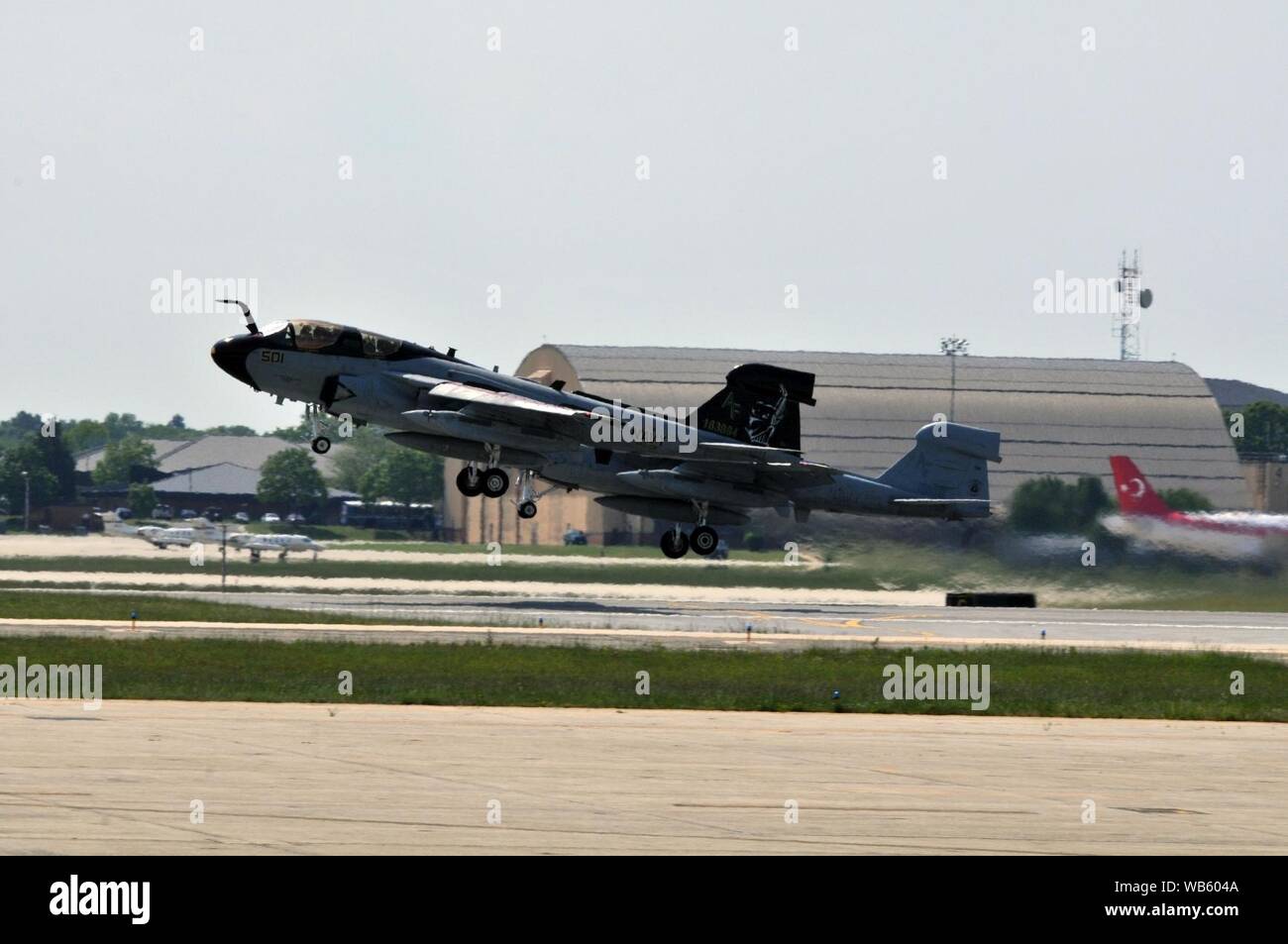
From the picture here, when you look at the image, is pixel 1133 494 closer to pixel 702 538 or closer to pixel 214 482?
pixel 702 538

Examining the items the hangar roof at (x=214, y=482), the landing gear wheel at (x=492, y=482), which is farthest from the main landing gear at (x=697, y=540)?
the hangar roof at (x=214, y=482)

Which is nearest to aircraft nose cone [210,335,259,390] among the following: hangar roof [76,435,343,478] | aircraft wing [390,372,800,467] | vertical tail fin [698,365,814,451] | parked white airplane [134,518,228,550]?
aircraft wing [390,372,800,467]

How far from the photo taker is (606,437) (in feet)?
147

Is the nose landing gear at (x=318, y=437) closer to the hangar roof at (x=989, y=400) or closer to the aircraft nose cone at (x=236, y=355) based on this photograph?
the aircraft nose cone at (x=236, y=355)

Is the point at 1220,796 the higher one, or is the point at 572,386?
the point at 572,386

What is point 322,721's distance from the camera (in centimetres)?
2095

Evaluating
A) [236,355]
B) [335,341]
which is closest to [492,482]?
[335,341]

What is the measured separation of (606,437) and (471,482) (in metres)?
3.95

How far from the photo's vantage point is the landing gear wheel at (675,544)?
4878 cm

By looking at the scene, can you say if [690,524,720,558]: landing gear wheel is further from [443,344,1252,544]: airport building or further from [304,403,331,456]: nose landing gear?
[443,344,1252,544]: airport building

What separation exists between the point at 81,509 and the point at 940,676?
222 ft
